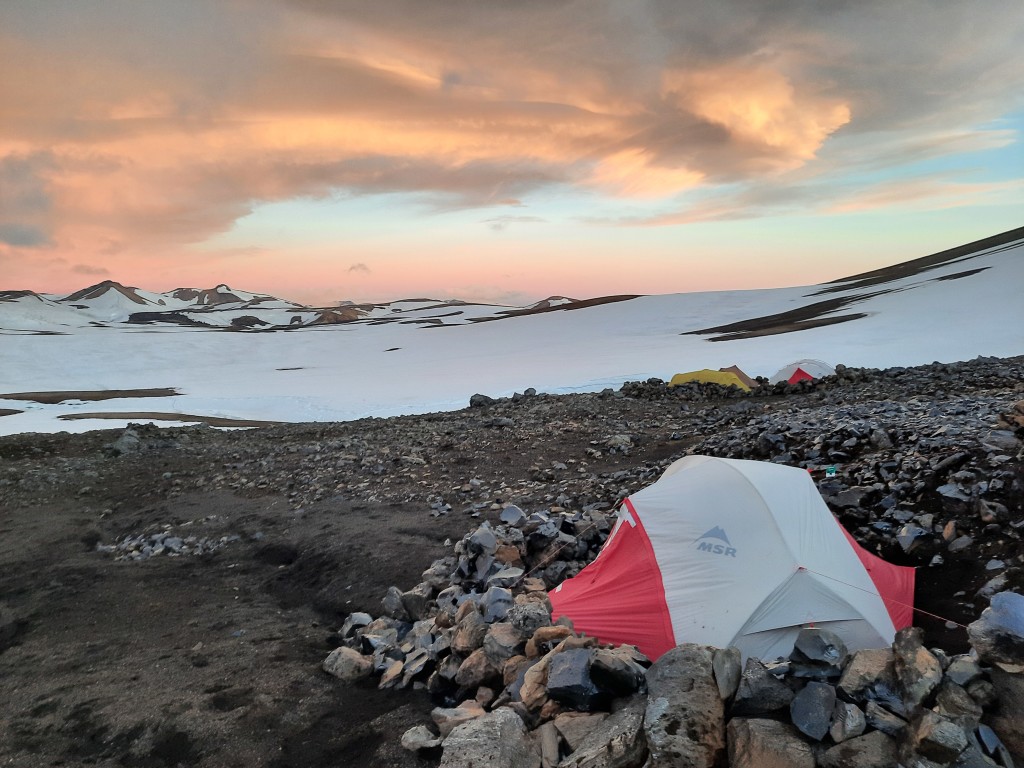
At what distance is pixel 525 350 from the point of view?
60594 mm

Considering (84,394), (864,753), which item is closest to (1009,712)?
(864,753)

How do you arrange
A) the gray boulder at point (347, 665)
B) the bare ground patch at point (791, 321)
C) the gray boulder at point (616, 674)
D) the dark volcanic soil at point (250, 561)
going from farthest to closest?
the bare ground patch at point (791, 321) < the gray boulder at point (347, 665) < the dark volcanic soil at point (250, 561) < the gray boulder at point (616, 674)

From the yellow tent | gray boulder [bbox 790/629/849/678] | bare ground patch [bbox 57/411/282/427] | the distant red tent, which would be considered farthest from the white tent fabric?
bare ground patch [bbox 57/411/282/427]

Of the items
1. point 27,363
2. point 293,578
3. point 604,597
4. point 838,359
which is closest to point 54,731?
point 293,578

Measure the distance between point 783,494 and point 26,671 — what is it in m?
8.72

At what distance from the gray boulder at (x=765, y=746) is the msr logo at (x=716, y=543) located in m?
2.21

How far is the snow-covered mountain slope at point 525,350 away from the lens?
33.4m

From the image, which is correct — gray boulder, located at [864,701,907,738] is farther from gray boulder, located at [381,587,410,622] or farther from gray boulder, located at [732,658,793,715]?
gray boulder, located at [381,587,410,622]

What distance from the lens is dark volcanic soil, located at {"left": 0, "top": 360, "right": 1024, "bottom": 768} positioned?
5461 millimetres

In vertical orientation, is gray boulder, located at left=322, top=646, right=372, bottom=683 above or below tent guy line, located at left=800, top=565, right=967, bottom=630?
below

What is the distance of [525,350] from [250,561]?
51.2m

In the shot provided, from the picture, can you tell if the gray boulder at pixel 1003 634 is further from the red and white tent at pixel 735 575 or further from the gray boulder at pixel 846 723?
the red and white tent at pixel 735 575

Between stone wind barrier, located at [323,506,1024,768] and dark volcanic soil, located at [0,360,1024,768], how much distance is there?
0.77 m

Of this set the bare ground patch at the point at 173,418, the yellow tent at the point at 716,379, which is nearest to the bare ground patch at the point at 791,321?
the yellow tent at the point at 716,379
